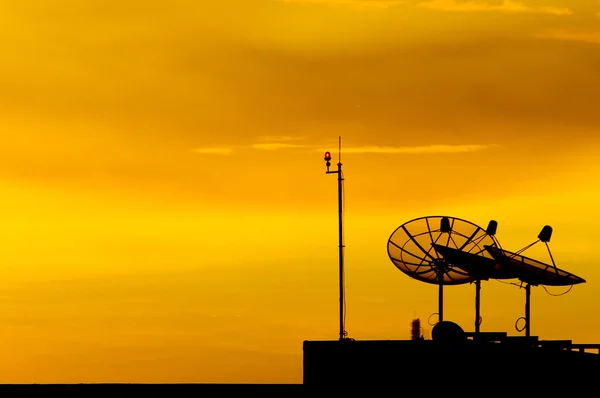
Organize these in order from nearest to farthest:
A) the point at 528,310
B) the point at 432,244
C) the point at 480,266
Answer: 1. the point at 528,310
2. the point at 480,266
3. the point at 432,244

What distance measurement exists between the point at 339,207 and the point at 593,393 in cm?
3000

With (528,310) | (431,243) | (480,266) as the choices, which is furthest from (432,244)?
(528,310)

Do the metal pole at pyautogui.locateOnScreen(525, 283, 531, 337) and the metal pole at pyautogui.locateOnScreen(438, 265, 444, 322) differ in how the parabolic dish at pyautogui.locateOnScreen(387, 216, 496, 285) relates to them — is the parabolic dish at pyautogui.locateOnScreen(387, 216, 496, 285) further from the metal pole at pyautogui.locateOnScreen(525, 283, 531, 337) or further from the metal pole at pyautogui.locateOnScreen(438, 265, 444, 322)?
the metal pole at pyautogui.locateOnScreen(525, 283, 531, 337)

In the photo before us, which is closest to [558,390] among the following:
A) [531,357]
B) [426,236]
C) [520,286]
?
[531,357]

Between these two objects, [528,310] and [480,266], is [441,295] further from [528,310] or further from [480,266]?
[528,310]

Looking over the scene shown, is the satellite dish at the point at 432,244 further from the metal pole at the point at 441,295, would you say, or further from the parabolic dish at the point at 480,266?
the parabolic dish at the point at 480,266

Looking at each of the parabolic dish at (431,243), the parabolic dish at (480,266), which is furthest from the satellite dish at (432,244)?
the parabolic dish at (480,266)

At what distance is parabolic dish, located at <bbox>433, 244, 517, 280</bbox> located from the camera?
3012 inches

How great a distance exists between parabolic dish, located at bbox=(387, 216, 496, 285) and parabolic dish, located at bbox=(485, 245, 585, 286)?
14.7 feet

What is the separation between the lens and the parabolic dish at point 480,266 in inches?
3012

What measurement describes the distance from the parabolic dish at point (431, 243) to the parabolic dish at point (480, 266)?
12.1ft

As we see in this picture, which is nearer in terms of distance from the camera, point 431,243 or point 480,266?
point 480,266

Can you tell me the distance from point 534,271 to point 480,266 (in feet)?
9.25

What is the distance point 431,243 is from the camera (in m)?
82.2
